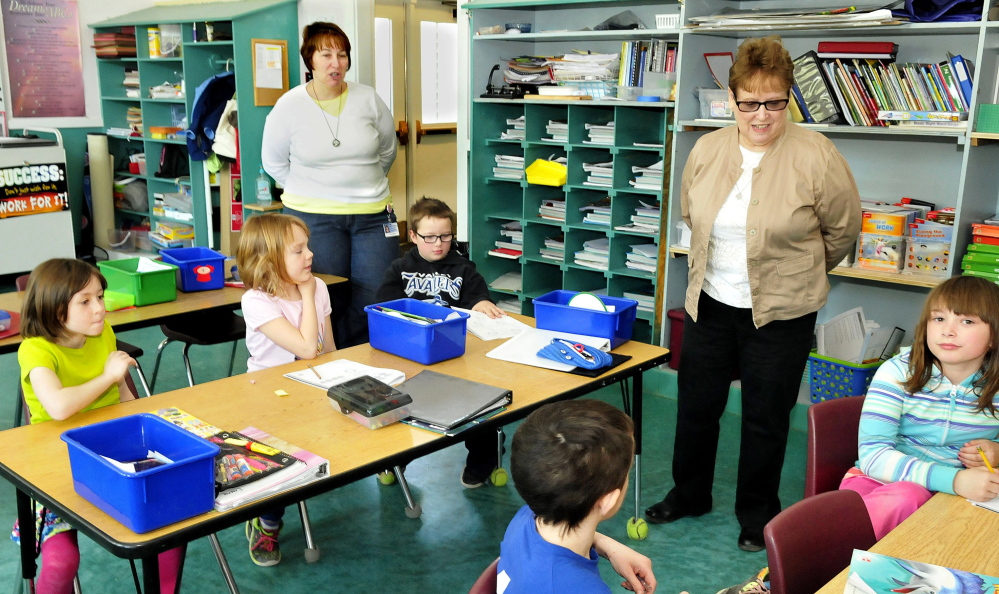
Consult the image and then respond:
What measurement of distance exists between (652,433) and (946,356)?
1916 mm

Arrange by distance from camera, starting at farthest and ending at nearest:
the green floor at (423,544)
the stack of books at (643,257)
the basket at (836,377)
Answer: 1. the stack of books at (643,257)
2. the basket at (836,377)
3. the green floor at (423,544)

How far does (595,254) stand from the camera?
4.45m

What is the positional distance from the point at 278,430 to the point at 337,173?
1847 mm

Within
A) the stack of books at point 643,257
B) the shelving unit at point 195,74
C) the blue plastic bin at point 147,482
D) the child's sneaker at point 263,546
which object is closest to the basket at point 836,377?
the stack of books at point 643,257

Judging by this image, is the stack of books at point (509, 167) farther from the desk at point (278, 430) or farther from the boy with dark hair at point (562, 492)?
the boy with dark hair at point (562, 492)

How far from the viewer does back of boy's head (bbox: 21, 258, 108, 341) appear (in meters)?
2.10

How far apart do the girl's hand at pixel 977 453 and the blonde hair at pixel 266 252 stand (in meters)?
1.85

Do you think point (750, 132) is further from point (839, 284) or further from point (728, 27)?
point (839, 284)

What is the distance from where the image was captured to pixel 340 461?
5.85 ft

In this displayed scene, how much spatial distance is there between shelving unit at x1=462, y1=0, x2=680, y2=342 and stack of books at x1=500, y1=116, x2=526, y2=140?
0.04 metres

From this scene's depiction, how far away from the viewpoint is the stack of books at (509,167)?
466cm

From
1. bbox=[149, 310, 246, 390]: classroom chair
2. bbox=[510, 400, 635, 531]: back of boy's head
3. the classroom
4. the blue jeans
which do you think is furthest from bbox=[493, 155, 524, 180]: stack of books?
bbox=[510, 400, 635, 531]: back of boy's head

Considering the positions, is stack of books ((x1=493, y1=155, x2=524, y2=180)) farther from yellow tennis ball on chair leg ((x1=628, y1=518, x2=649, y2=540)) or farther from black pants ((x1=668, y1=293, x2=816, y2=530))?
yellow tennis ball on chair leg ((x1=628, y1=518, x2=649, y2=540))

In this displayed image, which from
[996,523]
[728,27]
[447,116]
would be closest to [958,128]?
[728,27]
